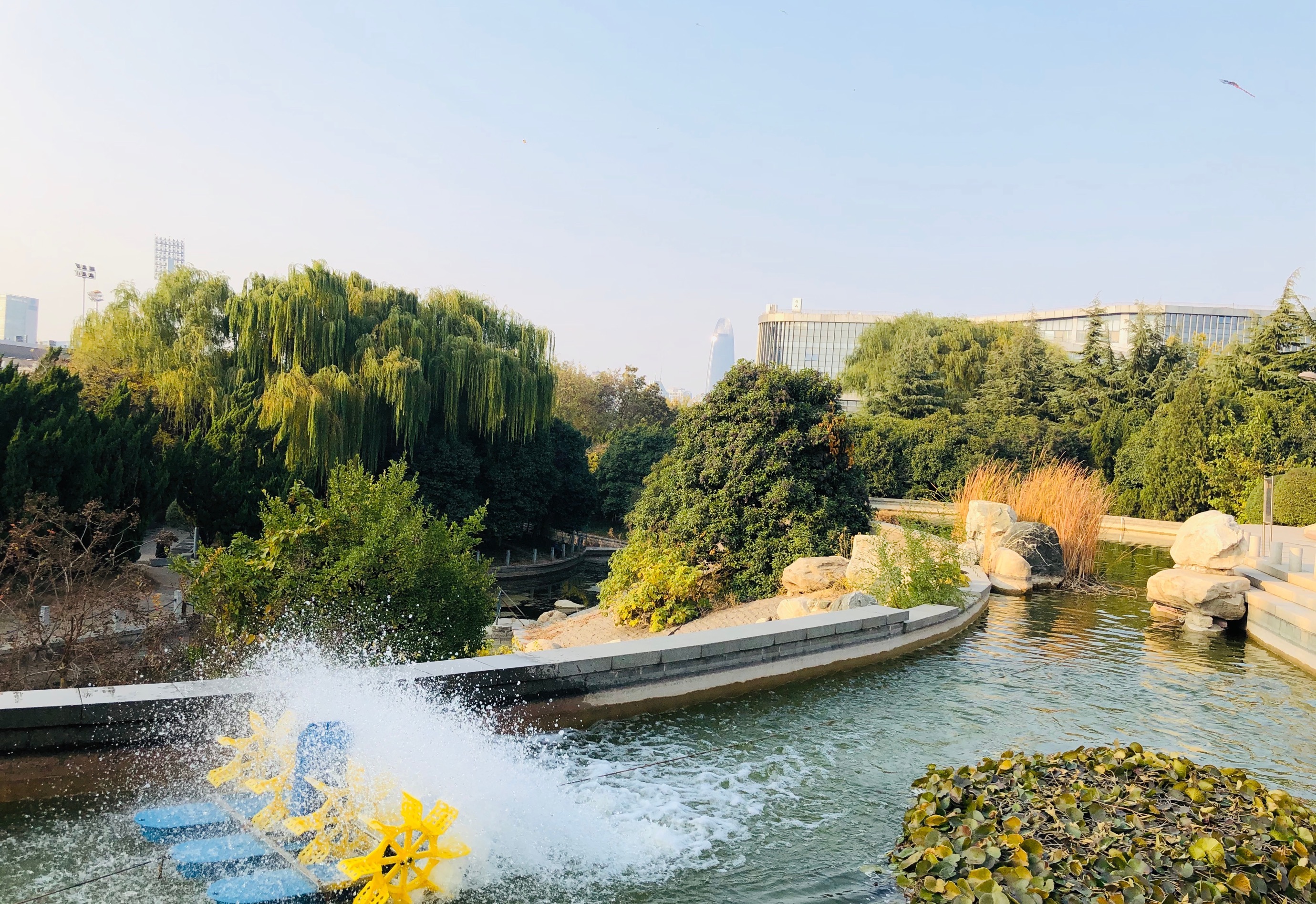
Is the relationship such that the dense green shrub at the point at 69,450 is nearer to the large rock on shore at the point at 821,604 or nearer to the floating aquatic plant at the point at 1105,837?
the large rock on shore at the point at 821,604

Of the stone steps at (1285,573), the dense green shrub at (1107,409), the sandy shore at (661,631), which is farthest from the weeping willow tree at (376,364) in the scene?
the stone steps at (1285,573)

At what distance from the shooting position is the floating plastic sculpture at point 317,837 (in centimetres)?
333

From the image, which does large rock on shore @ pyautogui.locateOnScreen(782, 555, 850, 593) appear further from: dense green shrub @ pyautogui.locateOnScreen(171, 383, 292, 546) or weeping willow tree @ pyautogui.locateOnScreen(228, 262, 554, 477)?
weeping willow tree @ pyautogui.locateOnScreen(228, 262, 554, 477)

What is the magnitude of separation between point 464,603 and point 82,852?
316 centimetres

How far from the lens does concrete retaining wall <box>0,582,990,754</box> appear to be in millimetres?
4191

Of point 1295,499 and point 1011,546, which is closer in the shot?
point 1011,546

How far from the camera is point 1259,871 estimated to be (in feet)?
11.4

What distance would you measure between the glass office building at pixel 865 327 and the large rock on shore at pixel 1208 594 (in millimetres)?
52856

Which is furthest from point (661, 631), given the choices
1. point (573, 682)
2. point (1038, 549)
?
point (1038, 549)

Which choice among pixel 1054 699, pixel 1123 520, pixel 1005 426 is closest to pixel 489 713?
pixel 1054 699

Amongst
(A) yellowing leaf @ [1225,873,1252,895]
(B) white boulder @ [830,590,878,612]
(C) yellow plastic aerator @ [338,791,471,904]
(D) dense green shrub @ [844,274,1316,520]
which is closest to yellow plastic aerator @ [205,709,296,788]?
(C) yellow plastic aerator @ [338,791,471,904]

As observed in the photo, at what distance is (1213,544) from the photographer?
11.3m

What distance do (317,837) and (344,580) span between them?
264 cm

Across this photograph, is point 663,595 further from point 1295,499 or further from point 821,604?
point 1295,499
